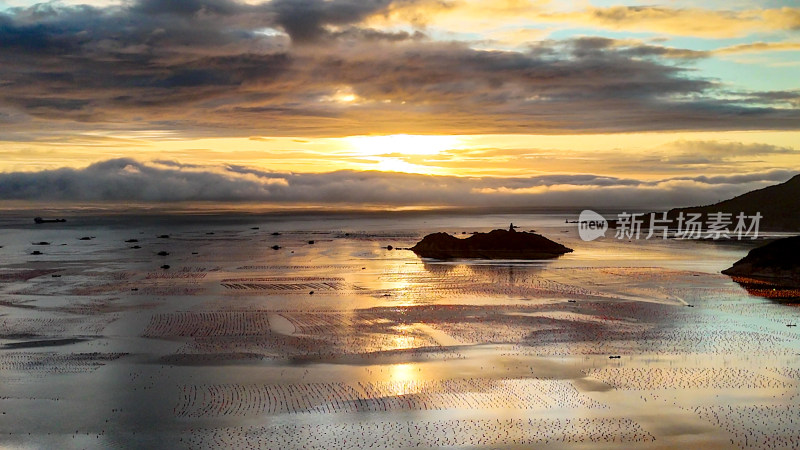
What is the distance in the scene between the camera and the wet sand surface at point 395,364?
83.1 ft

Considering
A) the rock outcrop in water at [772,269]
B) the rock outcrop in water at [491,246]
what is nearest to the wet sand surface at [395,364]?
the rock outcrop in water at [772,269]

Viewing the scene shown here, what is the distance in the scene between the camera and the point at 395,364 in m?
34.6

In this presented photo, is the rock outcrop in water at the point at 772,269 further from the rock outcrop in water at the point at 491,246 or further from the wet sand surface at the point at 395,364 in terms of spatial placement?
the rock outcrop in water at the point at 491,246

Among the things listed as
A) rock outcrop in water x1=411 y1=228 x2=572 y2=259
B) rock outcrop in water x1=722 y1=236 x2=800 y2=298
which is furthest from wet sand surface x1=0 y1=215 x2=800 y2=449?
rock outcrop in water x1=411 y1=228 x2=572 y2=259

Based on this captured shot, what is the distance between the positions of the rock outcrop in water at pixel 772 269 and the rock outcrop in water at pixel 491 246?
29.0m

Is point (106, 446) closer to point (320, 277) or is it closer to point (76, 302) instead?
point (76, 302)

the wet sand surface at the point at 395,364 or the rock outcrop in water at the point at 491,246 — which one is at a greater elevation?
the rock outcrop in water at the point at 491,246

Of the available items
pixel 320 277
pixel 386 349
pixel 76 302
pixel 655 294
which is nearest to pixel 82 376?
pixel 386 349

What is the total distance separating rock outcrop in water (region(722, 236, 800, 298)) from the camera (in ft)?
212

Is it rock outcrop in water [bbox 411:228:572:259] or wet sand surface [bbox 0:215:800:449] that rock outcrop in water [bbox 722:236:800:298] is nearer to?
wet sand surface [bbox 0:215:800:449]

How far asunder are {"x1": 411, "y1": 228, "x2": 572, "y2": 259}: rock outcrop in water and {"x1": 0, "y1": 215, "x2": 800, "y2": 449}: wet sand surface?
2937 cm

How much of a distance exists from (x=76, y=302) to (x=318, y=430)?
3714 centimetres

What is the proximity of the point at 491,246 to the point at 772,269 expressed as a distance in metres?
39.6

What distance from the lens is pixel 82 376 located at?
3244 cm
